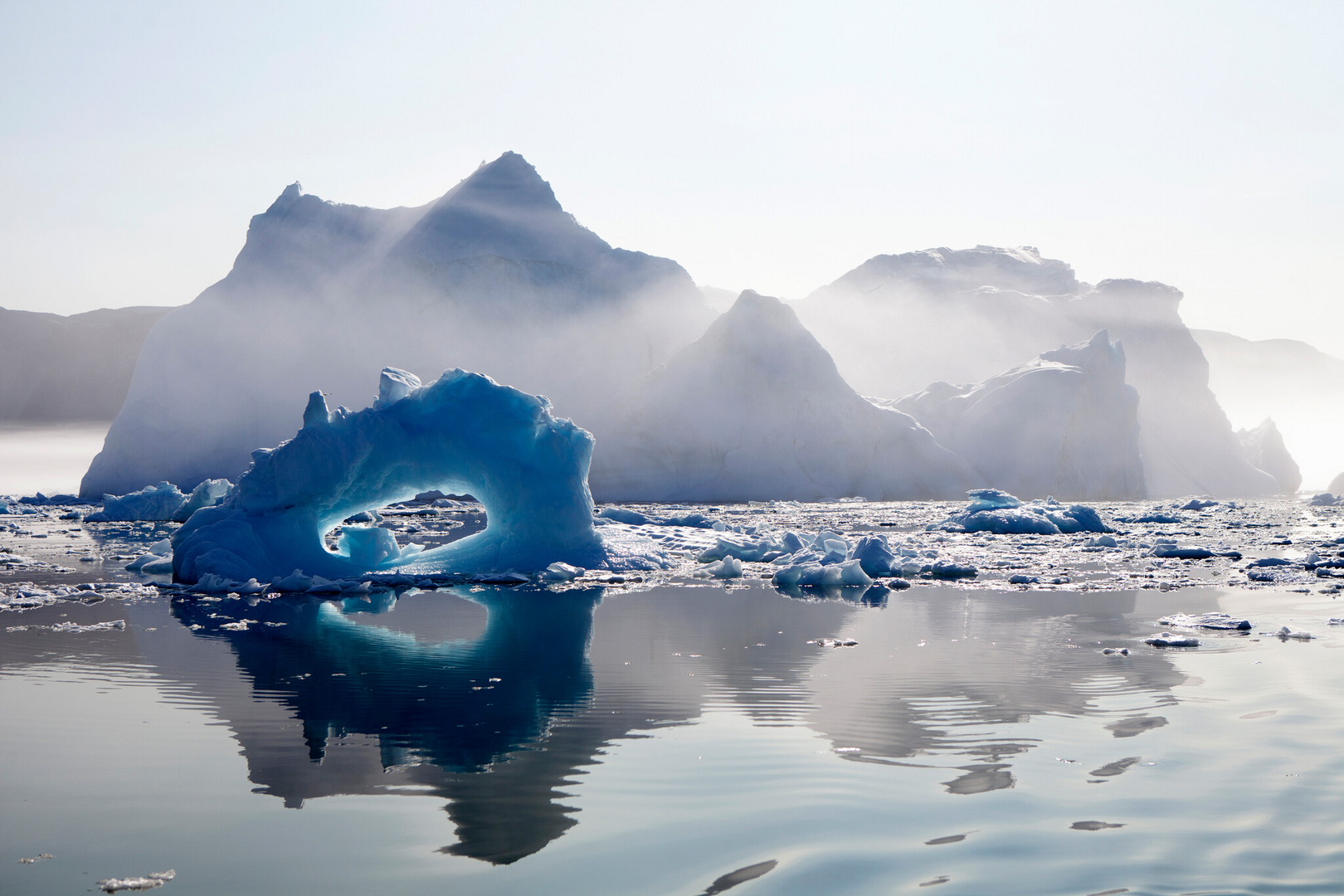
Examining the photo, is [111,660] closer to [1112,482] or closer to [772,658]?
[772,658]

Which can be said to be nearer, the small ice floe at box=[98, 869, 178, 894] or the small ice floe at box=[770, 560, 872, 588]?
the small ice floe at box=[98, 869, 178, 894]

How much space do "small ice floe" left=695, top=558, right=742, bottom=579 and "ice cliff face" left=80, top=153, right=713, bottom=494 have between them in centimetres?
2484

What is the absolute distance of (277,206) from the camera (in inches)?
1467

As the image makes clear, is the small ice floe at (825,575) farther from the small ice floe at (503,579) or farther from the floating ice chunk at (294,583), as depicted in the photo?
the floating ice chunk at (294,583)

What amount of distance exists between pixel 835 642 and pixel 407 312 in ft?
109

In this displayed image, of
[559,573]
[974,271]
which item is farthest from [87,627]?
[974,271]

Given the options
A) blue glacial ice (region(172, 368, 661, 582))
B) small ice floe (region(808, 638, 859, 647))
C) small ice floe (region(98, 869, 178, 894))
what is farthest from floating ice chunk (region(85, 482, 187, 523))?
small ice floe (region(98, 869, 178, 894))

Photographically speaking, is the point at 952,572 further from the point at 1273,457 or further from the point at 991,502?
the point at 1273,457

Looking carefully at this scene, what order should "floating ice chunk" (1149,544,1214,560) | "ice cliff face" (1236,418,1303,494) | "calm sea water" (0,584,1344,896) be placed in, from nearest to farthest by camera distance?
"calm sea water" (0,584,1344,896) → "floating ice chunk" (1149,544,1214,560) → "ice cliff face" (1236,418,1303,494)

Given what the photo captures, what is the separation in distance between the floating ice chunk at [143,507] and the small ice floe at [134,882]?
22236 millimetres

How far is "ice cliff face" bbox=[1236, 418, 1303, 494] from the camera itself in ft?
154

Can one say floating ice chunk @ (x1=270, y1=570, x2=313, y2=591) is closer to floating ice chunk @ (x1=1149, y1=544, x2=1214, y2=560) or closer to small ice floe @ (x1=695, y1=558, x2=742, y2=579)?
small ice floe @ (x1=695, y1=558, x2=742, y2=579)

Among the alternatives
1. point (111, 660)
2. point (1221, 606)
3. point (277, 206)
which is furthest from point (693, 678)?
point (277, 206)

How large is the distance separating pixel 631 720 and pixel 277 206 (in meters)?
37.1
